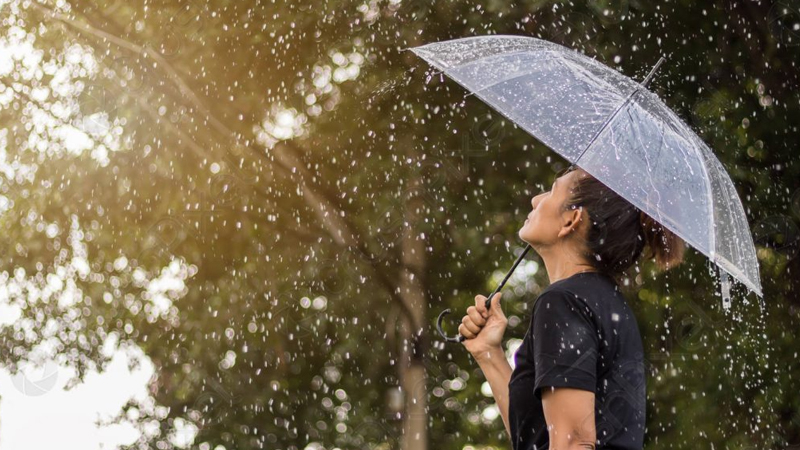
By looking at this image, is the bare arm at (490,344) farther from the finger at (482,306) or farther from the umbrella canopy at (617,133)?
the umbrella canopy at (617,133)

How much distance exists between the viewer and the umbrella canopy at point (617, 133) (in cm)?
301

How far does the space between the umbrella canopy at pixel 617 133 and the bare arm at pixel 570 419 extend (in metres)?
0.61

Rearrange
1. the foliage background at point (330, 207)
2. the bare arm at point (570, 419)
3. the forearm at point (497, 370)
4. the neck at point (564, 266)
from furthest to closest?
the foliage background at point (330, 207) → the forearm at point (497, 370) → the neck at point (564, 266) → the bare arm at point (570, 419)

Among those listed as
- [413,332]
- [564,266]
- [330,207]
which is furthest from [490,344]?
[330,207]

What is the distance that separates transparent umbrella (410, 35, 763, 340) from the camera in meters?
3.01

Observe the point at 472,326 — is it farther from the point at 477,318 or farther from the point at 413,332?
the point at 413,332

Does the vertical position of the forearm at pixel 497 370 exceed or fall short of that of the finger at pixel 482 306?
it falls short

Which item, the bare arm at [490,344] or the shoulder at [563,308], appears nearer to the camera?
the shoulder at [563,308]

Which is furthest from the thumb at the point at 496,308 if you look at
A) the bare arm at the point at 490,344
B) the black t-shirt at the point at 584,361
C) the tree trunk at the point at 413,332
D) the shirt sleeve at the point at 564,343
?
the tree trunk at the point at 413,332

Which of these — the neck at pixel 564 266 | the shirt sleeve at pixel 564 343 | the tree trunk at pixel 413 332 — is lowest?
the shirt sleeve at pixel 564 343

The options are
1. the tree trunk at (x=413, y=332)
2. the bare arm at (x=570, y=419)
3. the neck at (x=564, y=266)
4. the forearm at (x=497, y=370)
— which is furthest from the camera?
the tree trunk at (x=413, y=332)

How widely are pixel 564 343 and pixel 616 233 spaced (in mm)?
436

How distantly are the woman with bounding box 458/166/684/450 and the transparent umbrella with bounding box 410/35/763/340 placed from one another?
0.07 metres

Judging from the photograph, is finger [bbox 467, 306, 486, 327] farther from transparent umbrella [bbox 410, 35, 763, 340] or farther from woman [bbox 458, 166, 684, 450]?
transparent umbrella [bbox 410, 35, 763, 340]
